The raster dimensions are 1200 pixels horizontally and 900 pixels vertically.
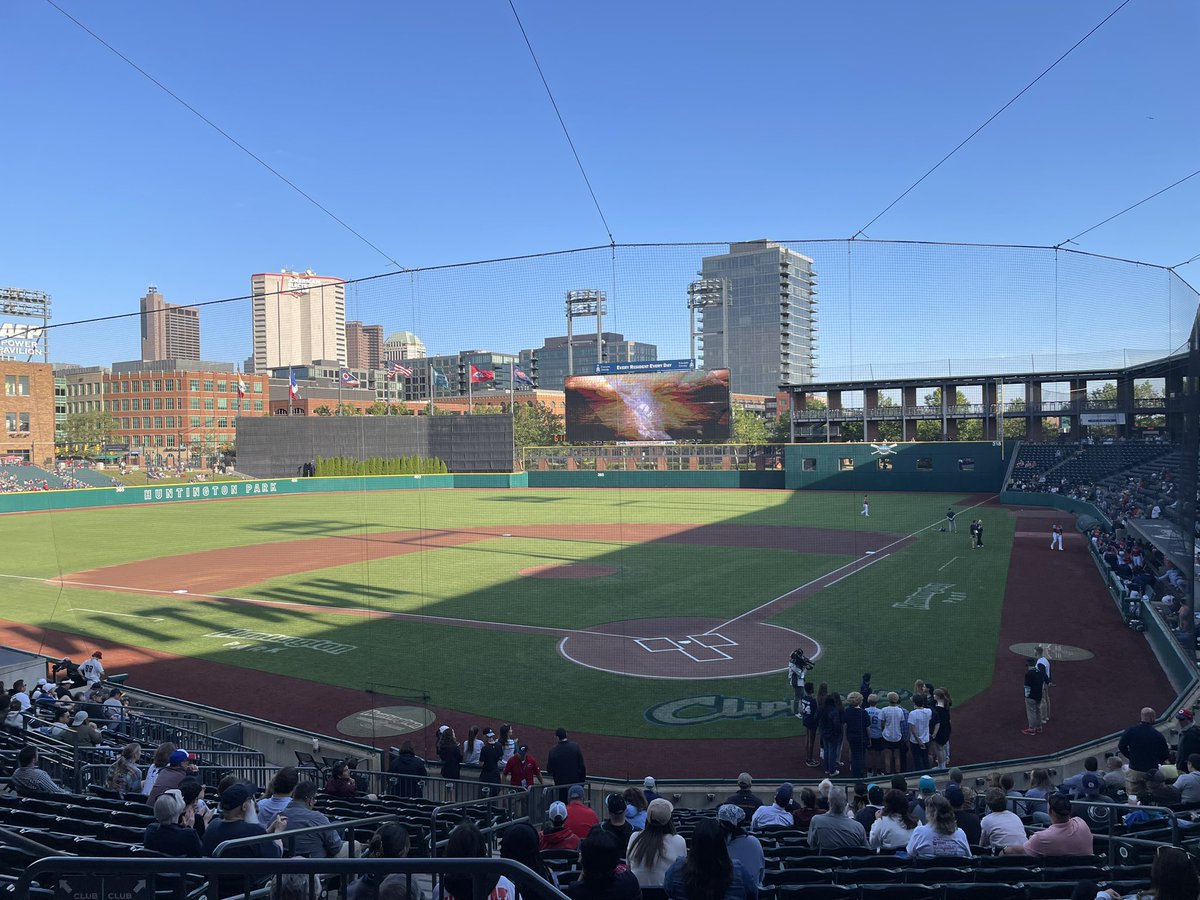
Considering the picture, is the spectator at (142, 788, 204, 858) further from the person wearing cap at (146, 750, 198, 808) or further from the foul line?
the foul line

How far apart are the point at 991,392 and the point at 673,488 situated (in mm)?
23552

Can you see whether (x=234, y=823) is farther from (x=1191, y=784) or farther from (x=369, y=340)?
(x=369, y=340)

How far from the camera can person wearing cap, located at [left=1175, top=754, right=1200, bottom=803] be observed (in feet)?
24.3

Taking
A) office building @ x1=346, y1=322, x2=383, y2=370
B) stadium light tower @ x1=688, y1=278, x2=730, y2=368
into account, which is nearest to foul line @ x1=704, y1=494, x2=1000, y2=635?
stadium light tower @ x1=688, y1=278, x2=730, y2=368

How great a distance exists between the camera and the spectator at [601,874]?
3.60 m

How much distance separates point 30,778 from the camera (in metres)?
7.35

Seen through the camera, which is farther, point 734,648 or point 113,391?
point 113,391

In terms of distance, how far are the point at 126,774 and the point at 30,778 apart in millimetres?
1038

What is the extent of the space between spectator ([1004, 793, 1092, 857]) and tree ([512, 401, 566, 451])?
53870mm

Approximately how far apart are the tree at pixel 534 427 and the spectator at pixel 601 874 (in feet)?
184

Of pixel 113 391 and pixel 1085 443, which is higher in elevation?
pixel 113 391

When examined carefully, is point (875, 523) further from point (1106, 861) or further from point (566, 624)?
point (1106, 861)

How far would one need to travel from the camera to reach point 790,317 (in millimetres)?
16625

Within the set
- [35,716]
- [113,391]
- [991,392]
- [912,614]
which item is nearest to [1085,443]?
[991,392]
